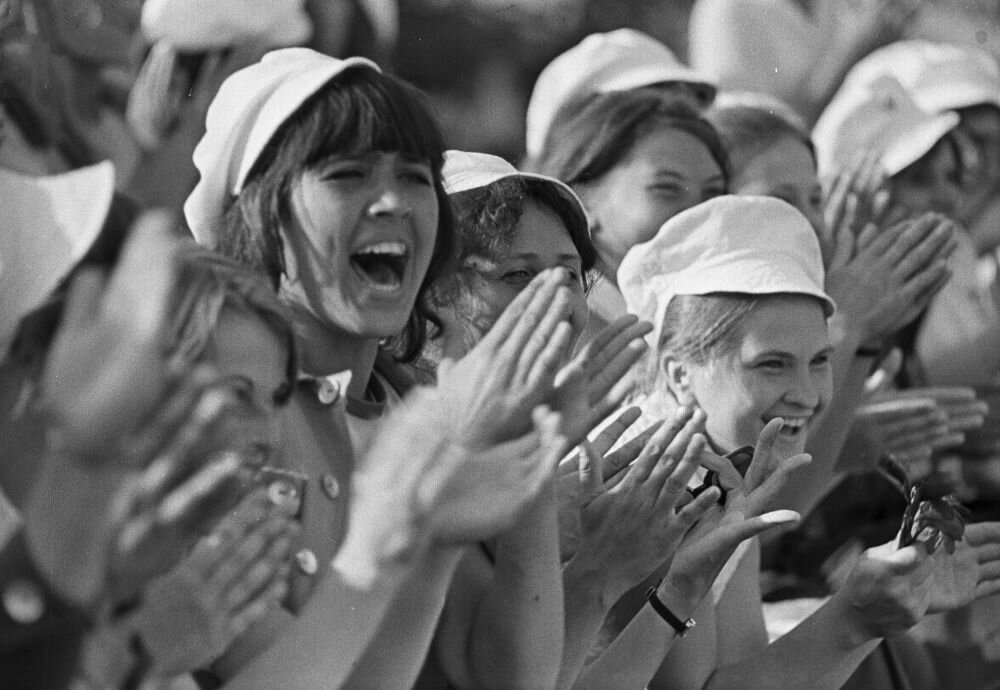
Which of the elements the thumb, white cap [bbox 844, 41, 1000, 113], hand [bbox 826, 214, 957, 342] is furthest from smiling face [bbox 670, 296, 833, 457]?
white cap [bbox 844, 41, 1000, 113]

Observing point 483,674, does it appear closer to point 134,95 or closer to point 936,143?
point 134,95

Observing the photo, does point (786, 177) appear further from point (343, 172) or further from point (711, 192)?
point (343, 172)

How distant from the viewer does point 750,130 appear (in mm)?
3598

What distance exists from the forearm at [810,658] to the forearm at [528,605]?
0.62 m

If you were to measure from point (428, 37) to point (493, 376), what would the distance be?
1.39 metres

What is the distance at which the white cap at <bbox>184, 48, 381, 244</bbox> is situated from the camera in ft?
7.41

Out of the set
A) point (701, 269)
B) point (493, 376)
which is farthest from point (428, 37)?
point (493, 376)

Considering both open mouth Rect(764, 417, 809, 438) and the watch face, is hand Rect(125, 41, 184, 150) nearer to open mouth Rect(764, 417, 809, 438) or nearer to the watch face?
the watch face

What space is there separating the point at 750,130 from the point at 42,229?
74.7 inches

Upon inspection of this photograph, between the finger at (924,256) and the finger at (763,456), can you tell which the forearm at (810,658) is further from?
the finger at (924,256)

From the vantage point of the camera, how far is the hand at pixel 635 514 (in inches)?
93.4

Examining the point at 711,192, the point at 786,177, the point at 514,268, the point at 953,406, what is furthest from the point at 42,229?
the point at 953,406

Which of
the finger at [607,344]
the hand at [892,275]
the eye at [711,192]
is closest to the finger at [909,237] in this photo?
the hand at [892,275]

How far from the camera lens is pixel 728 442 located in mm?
2779
